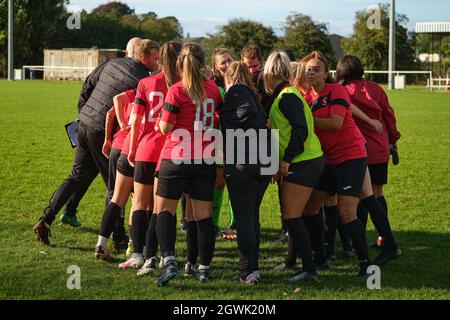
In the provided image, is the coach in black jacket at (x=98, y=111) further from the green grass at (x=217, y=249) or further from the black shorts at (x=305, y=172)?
the black shorts at (x=305, y=172)

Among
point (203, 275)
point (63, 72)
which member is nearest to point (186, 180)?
point (203, 275)

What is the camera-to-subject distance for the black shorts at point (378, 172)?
7.12 meters

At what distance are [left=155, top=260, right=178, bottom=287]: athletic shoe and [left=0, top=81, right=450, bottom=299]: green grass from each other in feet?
0.25

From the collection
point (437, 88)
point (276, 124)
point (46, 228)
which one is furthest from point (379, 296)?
point (437, 88)

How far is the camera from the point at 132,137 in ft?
19.8

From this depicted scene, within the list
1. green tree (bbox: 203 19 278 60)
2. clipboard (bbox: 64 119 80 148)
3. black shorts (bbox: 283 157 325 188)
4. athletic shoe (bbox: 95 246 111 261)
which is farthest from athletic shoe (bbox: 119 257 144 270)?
green tree (bbox: 203 19 278 60)

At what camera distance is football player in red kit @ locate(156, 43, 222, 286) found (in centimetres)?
562

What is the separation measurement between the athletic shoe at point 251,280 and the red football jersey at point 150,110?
122cm

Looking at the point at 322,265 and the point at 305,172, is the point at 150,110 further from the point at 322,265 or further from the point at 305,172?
the point at 322,265

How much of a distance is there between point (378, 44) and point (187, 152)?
47.5m

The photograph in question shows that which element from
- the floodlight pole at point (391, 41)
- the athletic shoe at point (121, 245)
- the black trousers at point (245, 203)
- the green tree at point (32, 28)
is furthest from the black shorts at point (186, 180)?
the green tree at point (32, 28)

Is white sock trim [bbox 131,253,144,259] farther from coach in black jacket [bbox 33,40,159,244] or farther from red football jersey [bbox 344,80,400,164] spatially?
red football jersey [bbox 344,80,400,164]

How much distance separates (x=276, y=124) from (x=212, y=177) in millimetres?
676

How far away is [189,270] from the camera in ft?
20.0
